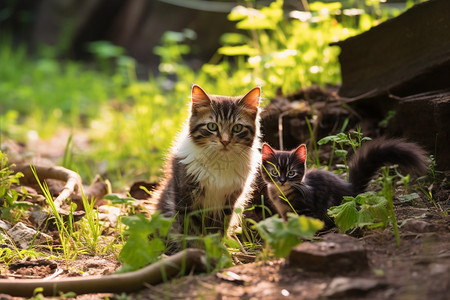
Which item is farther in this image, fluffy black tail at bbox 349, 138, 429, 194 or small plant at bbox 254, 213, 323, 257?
fluffy black tail at bbox 349, 138, 429, 194

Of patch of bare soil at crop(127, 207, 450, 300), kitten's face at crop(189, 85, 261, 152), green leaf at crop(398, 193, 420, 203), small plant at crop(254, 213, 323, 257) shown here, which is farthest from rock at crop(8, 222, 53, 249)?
green leaf at crop(398, 193, 420, 203)

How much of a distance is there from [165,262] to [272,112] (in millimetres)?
2402

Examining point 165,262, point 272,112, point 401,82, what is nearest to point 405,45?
point 401,82

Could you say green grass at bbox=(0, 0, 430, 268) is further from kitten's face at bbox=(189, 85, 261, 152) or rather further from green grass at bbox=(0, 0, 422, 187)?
kitten's face at bbox=(189, 85, 261, 152)

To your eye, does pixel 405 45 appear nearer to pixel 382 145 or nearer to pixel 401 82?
pixel 401 82

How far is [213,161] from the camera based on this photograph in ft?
10.9

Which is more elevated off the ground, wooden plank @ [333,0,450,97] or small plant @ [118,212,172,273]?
wooden plank @ [333,0,450,97]

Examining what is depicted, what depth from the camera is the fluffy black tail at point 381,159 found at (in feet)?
10.4

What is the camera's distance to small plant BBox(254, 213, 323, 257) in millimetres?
2396

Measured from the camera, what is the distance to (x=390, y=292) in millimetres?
2045

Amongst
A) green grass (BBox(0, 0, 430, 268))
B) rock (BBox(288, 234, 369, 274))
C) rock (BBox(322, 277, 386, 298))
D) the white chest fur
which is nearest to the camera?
rock (BBox(322, 277, 386, 298))

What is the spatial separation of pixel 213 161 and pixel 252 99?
494 millimetres

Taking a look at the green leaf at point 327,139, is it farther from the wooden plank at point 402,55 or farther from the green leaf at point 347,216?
the wooden plank at point 402,55

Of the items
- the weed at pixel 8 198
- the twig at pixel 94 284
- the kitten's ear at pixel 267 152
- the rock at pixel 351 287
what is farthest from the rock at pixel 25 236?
the rock at pixel 351 287
